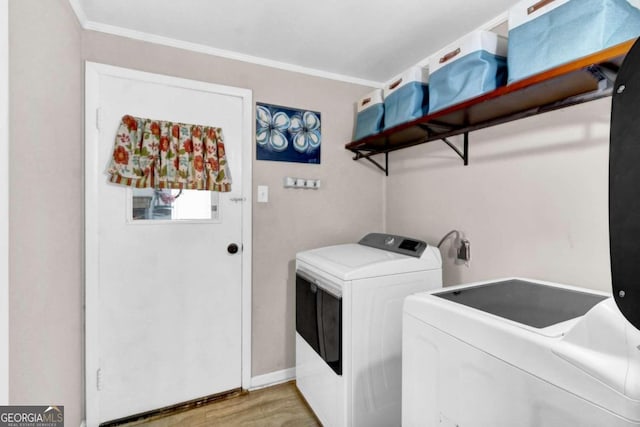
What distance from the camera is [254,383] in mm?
2137

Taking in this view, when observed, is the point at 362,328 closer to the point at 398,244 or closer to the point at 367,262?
the point at 367,262

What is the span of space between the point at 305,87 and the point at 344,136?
492 millimetres

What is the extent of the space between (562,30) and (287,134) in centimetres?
161

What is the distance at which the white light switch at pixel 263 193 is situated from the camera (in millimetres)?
2139

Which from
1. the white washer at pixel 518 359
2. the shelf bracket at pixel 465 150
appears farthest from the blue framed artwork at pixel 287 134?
the white washer at pixel 518 359

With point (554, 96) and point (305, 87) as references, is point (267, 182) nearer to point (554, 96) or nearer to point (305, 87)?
point (305, 87)

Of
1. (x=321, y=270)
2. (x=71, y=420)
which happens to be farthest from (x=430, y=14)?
(x=71, y=420)

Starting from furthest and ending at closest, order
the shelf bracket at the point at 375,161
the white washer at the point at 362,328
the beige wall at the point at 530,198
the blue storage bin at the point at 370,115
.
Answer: the shelf bracket at the point at 375,161 < the blue storage bin at the point at 370,115 < the white washer at the point at 362,328 < the beige wall at the point at 530,198

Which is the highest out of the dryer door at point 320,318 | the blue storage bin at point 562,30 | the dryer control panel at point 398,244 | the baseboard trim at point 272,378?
the blue storage bin at point 562,30

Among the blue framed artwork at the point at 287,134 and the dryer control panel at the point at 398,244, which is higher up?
the blue framed artwork at the point at 287,134

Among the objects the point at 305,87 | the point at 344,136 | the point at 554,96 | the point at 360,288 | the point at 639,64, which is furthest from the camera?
the point at 344,136

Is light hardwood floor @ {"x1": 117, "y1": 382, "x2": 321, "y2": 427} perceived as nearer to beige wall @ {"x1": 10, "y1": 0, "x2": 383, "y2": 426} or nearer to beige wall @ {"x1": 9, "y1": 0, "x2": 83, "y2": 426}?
beige wall @ {"x1": 10, "y1": 0, "x2": 383, "y2": 426}

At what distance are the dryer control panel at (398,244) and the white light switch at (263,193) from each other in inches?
31.0
